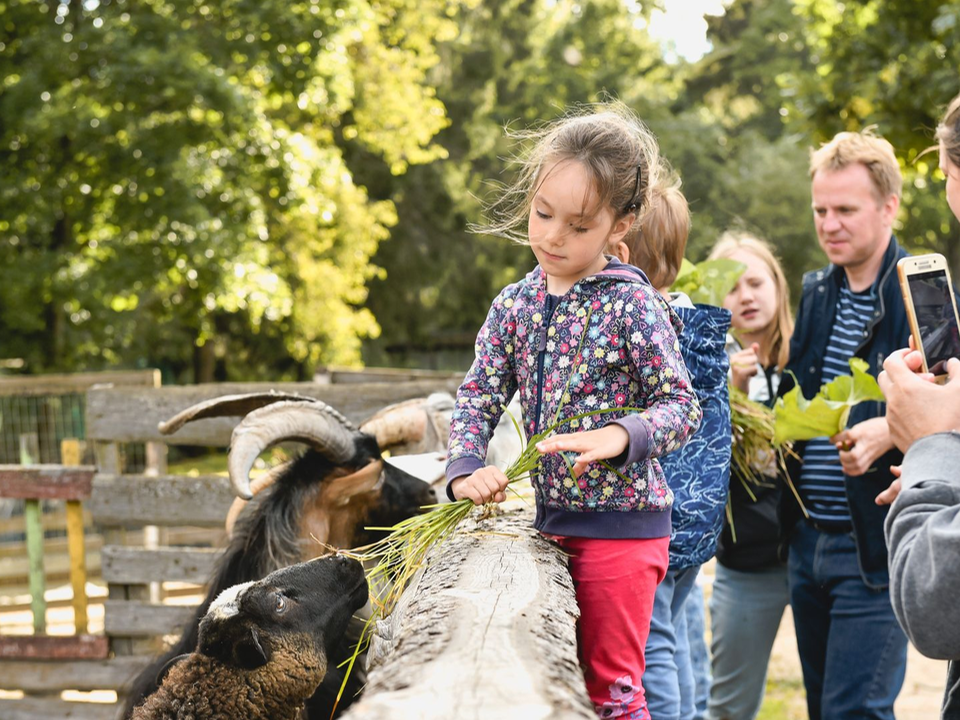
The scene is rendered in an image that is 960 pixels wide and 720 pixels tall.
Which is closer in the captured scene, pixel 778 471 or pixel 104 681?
pixel 778 471

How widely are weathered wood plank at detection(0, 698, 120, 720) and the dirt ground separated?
14.3ft

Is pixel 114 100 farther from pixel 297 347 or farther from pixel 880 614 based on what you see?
pixel 880 614

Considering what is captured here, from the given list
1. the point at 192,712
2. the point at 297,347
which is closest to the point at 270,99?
the point at 297,347

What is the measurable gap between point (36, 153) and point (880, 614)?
1318cm

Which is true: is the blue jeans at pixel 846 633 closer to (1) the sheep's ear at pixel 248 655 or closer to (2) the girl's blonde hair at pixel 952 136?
(2) the girl's blonde hair at pixel 952 136

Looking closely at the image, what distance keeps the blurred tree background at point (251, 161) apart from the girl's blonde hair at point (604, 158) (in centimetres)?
354

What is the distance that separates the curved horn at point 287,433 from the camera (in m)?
3.48

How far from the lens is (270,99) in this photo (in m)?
15.7

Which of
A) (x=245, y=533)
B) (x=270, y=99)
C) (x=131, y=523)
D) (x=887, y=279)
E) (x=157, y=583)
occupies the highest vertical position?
(x=270, y=99)

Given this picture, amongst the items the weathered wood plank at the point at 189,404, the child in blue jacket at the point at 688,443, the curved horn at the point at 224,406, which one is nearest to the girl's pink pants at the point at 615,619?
the child in blue jacket at the point at 688,443

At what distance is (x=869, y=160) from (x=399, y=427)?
7.86 ft

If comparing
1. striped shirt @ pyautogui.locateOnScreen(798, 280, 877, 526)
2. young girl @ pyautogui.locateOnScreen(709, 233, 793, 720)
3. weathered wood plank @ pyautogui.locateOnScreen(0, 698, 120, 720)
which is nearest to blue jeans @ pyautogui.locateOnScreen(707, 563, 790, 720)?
young girl @ pyautogui.locateOnScreen(709, 233, 793, 720)

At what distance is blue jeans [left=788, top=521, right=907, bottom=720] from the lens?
11.3 feet

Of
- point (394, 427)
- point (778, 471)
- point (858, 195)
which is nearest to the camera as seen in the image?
point (858, 195)
